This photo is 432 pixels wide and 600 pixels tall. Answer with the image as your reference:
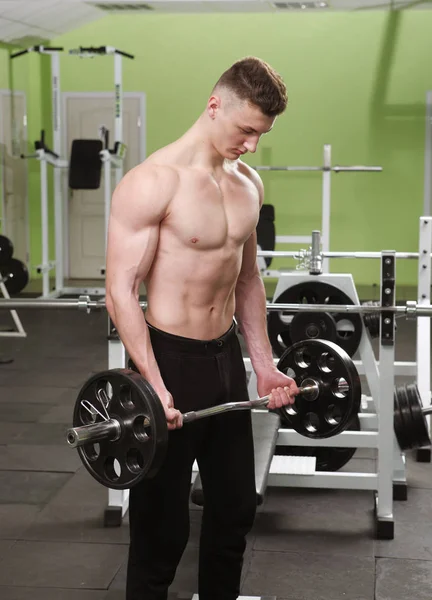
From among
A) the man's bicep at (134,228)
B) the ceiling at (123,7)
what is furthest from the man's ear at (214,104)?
the ceiling at (123,7)

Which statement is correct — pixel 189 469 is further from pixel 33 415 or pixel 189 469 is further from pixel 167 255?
pixel 33 415

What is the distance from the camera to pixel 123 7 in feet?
23.7

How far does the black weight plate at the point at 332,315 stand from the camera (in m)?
3.16

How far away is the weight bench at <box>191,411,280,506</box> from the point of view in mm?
2339

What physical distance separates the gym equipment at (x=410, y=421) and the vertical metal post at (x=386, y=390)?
215mm

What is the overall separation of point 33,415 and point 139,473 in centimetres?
262

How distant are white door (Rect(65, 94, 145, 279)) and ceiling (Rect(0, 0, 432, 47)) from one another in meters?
0.86

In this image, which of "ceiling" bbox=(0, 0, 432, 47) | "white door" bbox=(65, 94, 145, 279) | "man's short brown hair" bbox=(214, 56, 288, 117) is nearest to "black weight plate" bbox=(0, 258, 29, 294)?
"ceiling" bbox=(0, 0, 432, 47)

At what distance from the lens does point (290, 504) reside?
299 cm

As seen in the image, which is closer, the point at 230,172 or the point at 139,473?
the point at 139,473

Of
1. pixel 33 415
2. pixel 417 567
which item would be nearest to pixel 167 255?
pixel 417 567

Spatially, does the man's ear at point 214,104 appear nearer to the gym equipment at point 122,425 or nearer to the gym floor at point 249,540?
the gym equipment at point 122,425

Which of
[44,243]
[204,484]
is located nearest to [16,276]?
[44,243]

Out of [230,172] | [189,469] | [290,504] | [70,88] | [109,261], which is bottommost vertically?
[290,504]
